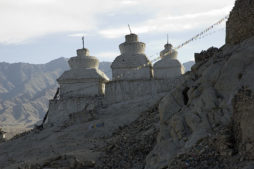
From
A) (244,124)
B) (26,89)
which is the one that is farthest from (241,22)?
(26,89)

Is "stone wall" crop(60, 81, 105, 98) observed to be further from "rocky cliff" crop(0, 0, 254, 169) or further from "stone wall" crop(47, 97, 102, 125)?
"rocky cliff" crop(0, 0, 254, 169)

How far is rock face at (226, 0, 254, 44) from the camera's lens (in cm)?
767

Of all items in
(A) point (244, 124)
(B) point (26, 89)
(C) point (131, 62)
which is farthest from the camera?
(B) point (26, 89)

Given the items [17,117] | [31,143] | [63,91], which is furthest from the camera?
[17,117]

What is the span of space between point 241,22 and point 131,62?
1520cm

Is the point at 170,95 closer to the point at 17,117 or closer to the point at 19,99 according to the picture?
the point at 17,117

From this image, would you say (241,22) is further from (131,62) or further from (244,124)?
(131,62)

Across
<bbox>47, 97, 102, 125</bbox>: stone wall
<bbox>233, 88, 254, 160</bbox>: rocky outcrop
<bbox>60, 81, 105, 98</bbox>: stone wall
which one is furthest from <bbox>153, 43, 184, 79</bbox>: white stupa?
<bbox>233, 88, 254, 160</bbox>: rocky outcrop

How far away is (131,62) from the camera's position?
22.9 metres

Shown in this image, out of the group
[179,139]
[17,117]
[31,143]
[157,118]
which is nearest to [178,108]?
[179,139]

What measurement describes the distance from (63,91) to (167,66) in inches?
271

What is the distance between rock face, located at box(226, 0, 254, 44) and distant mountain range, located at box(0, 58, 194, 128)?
2799 inches

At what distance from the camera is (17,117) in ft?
295

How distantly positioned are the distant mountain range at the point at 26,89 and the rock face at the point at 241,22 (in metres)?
71.1
